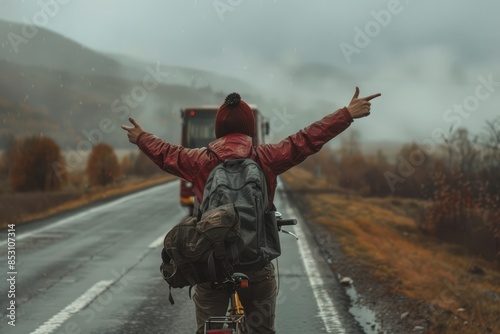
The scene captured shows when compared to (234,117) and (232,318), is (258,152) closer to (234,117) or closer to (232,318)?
(234,117)

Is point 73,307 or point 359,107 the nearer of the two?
point 359,107

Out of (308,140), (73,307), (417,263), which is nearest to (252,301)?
(308,140)

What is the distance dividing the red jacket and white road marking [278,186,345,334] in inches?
149

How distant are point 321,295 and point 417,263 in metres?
4.28

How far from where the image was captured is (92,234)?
53.7 ft

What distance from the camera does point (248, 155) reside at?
3.83 m

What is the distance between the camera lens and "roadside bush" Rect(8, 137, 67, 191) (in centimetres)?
4300

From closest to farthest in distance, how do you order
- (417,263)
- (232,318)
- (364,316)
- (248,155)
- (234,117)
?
(232,318) < (248,155) < (234,117) < (364,316) < (417,263)

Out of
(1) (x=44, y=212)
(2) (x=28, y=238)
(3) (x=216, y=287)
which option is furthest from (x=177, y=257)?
(1) (x=44, y=212)

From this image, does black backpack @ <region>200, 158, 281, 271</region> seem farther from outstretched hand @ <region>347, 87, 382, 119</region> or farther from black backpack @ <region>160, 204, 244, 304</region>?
outstretched hand @ <region>347, 87, 382, 119</region>

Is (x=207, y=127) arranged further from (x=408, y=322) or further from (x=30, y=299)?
(x=408, y=322)

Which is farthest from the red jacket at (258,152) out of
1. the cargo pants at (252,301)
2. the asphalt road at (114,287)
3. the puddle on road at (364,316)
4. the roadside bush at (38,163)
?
the roadside bush at (38,163)

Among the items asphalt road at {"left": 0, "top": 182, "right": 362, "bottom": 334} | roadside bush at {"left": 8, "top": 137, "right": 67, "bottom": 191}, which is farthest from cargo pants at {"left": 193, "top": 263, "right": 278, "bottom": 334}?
roadside bush at {"left": 8, "top": 137, "right": 67, "bottom": 191}

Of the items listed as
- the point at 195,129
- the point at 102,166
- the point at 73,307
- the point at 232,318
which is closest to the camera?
the point at 232,318
